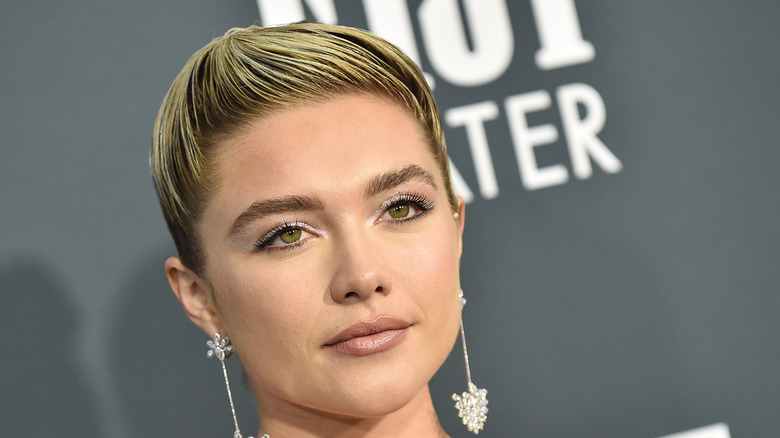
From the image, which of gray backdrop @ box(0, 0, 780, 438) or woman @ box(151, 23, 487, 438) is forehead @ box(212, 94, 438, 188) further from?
gray backdrop @ box(0, 0, 780, 438)

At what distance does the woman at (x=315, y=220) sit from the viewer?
1319mm

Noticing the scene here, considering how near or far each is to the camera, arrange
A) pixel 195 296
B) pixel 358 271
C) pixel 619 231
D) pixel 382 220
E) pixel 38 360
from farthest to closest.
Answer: pixel 619 231, pixel 38 360, pixel 195 296, pixel 382 220, pixel 358 271

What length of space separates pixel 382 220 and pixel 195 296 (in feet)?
1.28

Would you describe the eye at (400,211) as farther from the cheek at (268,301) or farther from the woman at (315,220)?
the cheek at (268,301)

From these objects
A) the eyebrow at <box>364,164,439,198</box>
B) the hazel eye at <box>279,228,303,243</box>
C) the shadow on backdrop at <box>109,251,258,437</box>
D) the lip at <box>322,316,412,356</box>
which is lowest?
the shadow on backdrop at <box>109,251,258,437</box>

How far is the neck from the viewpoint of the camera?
1459 millimetres

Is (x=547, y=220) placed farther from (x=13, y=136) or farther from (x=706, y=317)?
(x=13, y=136)

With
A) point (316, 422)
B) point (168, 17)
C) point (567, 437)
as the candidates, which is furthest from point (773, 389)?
point (168, 17)

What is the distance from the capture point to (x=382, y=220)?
138 centimetres

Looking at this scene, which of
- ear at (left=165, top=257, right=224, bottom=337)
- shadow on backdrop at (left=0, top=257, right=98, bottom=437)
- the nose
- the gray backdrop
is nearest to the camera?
the nose

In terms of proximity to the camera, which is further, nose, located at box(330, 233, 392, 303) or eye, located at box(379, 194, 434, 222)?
eye, located at box(379, 194, 434, 222)

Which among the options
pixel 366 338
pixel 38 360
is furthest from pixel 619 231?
pixel 38 360

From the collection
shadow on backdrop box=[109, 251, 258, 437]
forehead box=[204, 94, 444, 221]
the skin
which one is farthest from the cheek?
shadow on backdrop box=[109, 251, 258, 437]

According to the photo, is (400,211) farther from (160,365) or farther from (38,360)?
(38,360)
